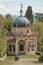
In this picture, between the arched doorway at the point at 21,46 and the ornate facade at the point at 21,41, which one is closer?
the ornate facade at the point at 21,41

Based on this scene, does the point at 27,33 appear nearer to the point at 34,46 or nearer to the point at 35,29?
the point at 34,46

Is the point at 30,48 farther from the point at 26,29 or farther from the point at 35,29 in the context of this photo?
the point at 35,29

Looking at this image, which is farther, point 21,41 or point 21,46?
point 21,46

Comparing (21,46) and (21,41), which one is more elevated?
(21,41)

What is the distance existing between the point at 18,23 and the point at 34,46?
250 inches

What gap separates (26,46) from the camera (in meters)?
77.4

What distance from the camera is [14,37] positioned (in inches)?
3086

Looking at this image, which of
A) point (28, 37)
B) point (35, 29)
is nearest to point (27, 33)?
point (28, 37)

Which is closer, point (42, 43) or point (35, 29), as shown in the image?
point (42, 43)

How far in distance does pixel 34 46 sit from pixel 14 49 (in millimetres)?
4596

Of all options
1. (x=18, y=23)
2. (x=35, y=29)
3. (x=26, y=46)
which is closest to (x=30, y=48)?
(x=26, y=46)

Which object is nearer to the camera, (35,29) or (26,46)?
(26,46)

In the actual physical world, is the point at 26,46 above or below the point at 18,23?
below

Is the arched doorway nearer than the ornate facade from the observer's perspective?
No
